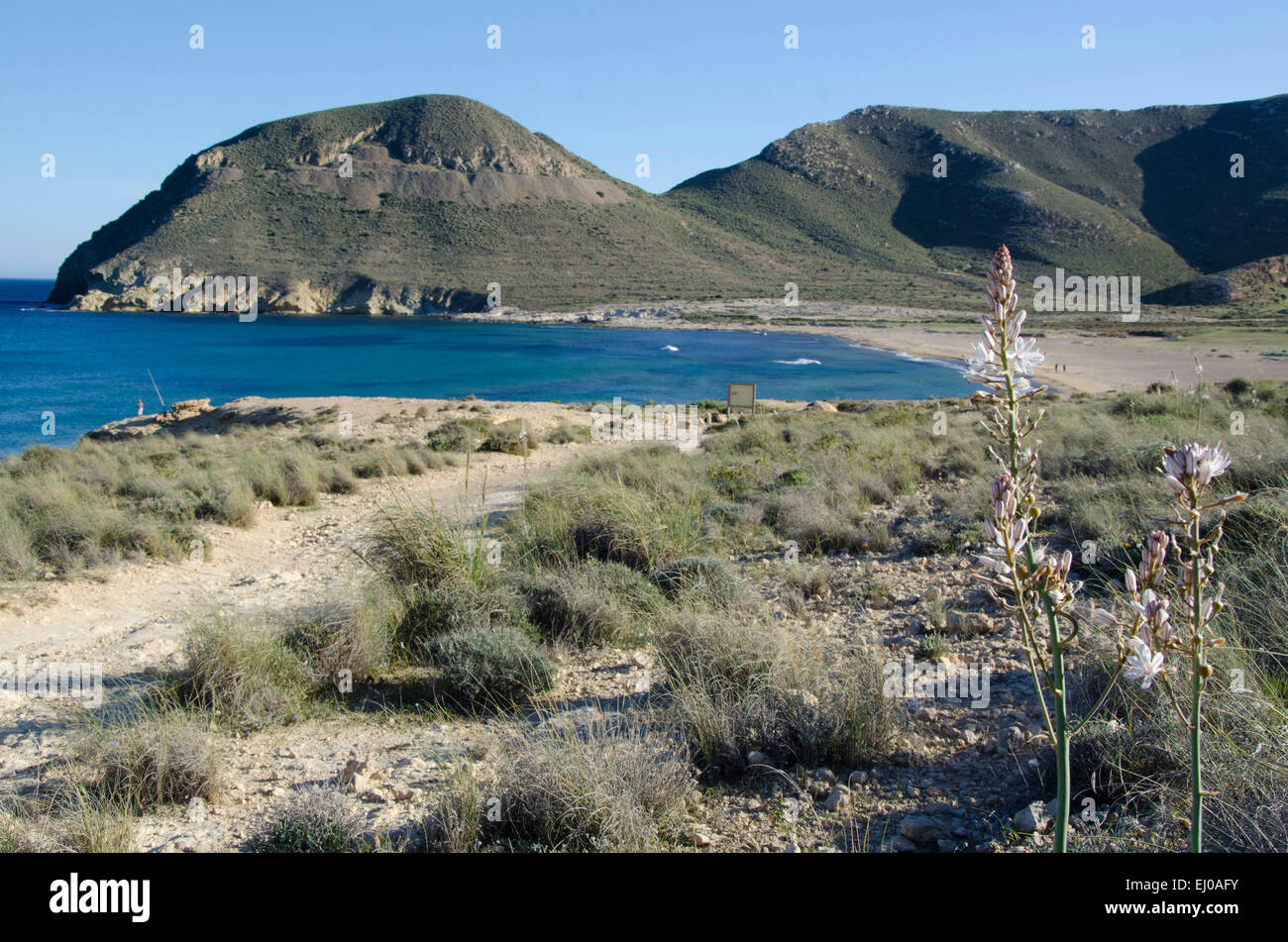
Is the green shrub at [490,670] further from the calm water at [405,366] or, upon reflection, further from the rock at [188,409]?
the rock at [188,409]

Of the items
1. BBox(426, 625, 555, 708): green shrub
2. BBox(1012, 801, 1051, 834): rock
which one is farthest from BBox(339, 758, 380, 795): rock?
BBox(1012, 801, 1051, 834): rock

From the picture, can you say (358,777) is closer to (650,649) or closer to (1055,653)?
(650,649)

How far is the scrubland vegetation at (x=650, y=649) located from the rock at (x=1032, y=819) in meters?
0.20

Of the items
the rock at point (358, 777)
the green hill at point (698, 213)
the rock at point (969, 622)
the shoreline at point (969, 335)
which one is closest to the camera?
the rock at point (358, 777)

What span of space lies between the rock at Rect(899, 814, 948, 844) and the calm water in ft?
94.0

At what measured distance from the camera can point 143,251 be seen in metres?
86.7

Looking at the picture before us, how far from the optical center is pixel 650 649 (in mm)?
4812

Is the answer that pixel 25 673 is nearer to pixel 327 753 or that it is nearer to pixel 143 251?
pixel 327 753

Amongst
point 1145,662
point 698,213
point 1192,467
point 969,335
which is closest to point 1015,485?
point 1192,467

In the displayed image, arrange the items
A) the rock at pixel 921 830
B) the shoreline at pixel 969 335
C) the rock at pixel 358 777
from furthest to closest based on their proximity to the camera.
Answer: the shoreline at pixel 969 335 < the rock at pixel 358 777 < the rock at pixel 921 830

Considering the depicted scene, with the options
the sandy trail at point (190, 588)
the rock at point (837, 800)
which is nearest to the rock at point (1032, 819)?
the rock at point (837, 800)

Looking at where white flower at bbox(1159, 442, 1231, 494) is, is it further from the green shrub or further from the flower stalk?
the green shrub

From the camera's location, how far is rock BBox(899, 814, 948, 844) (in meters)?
2.79

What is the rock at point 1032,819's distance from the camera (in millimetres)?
2684
